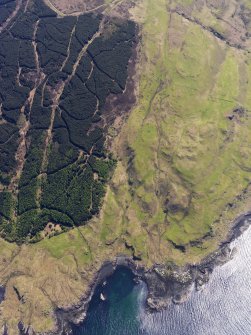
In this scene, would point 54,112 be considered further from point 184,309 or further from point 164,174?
point 184,309

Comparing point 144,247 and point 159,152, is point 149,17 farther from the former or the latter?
point 144,247

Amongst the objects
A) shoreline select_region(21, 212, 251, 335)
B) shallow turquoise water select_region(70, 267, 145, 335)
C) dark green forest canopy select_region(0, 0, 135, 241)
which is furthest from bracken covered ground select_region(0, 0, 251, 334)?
shallow turquoise water select_region(70, 267, 145, 335)

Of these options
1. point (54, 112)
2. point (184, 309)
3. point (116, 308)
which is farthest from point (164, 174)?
point (116, 308)

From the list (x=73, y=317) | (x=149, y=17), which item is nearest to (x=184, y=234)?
(x=73, y=317)

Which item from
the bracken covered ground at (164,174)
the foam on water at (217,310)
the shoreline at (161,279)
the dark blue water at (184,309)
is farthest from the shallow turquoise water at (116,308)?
the bracken covered ground at (164,174)

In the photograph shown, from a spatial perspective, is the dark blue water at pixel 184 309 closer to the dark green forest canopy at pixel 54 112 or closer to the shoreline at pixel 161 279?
the shoreline at pixel 161 279

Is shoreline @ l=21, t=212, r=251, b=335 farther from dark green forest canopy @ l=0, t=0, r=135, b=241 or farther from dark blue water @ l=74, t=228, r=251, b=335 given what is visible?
dark green forest canopy @ l=0, t=0, r=135, b=241
